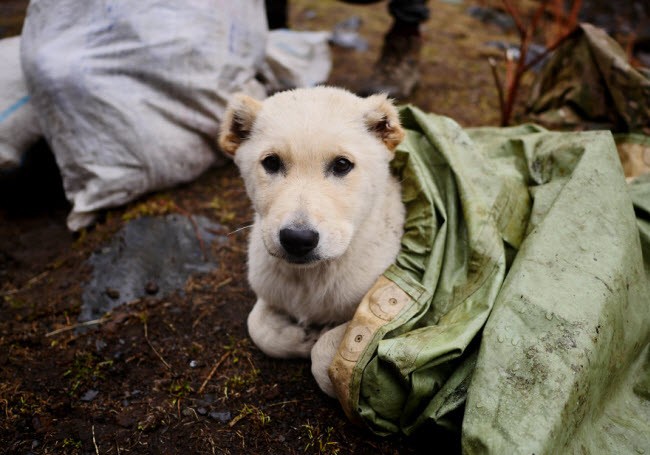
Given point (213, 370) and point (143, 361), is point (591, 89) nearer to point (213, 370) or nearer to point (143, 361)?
point (213, 370)

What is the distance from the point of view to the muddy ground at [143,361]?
2.62 metres

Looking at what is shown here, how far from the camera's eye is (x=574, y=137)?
10.3 ft

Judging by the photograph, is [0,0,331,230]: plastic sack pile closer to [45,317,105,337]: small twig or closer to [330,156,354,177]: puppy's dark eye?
[45,317,105,337]: small twig

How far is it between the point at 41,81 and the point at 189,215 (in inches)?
62.2

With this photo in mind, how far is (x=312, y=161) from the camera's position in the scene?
2.48 m

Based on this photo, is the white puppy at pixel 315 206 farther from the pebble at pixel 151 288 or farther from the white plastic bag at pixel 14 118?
the white plastic bag at pixel 14 118

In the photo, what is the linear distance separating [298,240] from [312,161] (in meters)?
0.48

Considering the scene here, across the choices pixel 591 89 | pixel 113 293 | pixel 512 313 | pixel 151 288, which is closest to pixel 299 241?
pixel 512 313

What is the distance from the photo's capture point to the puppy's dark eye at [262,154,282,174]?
258 centimetres

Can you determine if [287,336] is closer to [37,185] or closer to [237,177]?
[237,177]

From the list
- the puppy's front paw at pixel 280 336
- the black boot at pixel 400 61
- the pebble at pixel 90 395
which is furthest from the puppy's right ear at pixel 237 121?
the black boot at pixel 400 61

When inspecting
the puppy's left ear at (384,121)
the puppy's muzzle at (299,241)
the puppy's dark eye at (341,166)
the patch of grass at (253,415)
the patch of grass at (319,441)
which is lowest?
the patch of grass at (253,415)

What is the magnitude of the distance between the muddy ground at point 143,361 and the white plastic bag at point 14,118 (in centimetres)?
22

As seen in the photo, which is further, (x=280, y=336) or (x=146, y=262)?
(x=146, y=262)
